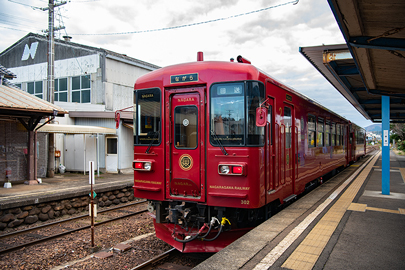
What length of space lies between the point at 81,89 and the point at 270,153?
58.7ft

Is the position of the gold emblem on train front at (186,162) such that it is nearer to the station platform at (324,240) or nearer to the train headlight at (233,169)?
the train headlight at (233,169)

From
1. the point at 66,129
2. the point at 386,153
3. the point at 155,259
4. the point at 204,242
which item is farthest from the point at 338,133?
the point at 66,129

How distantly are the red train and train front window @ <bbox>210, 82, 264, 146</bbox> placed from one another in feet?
0.05

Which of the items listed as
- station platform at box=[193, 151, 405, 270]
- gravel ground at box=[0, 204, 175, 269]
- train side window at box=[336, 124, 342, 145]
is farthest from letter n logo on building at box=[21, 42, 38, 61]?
station platform at box=[193, 151, 405, 270]

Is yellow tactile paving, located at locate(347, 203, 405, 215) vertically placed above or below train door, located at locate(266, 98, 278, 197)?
below

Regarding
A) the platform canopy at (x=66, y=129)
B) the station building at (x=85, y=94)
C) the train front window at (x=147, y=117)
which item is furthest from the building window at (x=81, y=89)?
the train front window at (x=147, y=117)

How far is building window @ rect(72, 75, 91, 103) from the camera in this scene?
2028cm

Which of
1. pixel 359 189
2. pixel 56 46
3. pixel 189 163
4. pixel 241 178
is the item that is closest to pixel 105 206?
pixel 189 163

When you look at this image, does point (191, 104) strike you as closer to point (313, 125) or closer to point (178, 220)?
point (178, 220)

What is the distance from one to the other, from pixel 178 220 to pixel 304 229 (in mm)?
2158

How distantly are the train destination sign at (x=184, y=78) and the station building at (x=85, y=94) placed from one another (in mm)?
10310

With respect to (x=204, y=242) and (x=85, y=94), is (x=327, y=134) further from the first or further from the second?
(x=85, y=94)

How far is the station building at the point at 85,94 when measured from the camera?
664 inches

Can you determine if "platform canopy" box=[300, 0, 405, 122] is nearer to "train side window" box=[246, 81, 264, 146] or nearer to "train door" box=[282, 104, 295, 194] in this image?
"train side window" box=[246, 81, 264, 146]
